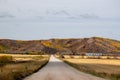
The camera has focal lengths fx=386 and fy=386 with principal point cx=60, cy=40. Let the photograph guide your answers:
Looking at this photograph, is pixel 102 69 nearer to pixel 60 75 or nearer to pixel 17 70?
pixel 17 70

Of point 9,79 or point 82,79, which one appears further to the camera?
point 82,79

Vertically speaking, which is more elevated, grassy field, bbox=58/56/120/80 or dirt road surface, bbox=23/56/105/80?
dirt road surface, bbox=23/56/105/80

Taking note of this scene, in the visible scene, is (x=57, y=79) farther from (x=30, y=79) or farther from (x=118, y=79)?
(x=118, y=79)

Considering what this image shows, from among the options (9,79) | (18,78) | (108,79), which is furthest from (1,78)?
(108,79)

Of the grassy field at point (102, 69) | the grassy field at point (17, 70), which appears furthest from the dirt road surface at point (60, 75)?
the grassy field at point (102, 69)

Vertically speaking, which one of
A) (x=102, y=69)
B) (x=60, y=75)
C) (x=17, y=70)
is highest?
(x=17, y=70)

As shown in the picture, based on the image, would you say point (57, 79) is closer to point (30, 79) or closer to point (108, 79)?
point (30, 79)

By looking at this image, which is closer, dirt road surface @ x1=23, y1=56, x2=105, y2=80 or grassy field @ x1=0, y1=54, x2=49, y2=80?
grassy field @ x1=0, y1=54, x2=49, y2=80

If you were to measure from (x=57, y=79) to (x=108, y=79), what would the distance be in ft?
15.7

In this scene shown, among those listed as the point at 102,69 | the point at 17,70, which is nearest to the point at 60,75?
the point at 17,70

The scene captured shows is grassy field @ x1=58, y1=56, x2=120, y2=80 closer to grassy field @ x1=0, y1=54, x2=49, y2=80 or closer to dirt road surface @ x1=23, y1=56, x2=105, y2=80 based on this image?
dirt road surface @ x1=23, y1=56, x2=105, y2=80

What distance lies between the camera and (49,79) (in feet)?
110

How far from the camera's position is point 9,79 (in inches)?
1172

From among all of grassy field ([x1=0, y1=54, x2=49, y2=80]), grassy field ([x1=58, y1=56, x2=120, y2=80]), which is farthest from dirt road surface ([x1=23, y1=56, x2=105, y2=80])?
grassy field ([x1=58, y1=56, x2=120, y2=80])
